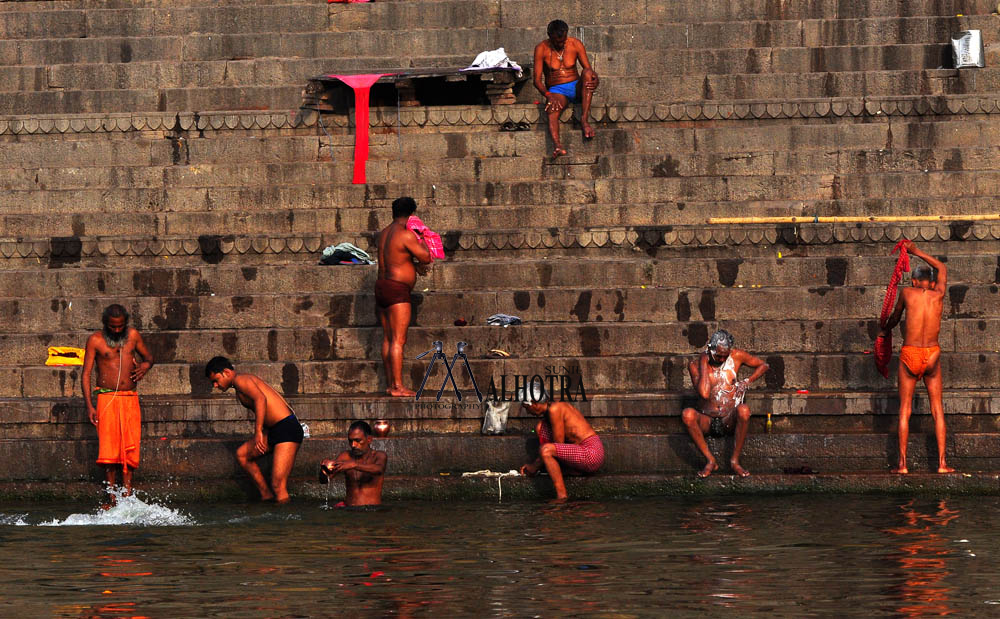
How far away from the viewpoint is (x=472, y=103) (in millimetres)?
16578

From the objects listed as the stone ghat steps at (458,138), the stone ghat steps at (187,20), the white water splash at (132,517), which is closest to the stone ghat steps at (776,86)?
the stone ghat steps at (458,138)

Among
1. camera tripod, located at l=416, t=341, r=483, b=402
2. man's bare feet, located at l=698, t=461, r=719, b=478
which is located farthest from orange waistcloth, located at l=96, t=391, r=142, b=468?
man's bare feet, located at l=698, t=461, r=719, b=478

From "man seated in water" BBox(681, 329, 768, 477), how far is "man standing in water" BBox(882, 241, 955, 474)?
102 cm

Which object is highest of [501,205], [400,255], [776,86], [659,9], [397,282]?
[659,9]

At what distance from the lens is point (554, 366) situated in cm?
1288

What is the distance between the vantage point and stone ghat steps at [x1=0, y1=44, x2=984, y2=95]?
643 inches

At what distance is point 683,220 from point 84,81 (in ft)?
21.6

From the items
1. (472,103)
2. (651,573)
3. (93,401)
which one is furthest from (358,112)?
(651,573)

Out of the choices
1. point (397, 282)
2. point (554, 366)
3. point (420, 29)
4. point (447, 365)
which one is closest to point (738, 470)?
point (554, 366)

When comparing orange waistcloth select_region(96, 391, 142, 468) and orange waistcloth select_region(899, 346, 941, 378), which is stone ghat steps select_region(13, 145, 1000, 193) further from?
orange waistcloth select_region(96, 391, 142, 468)

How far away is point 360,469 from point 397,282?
1.88 metres

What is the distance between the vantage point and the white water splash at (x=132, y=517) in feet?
36.1

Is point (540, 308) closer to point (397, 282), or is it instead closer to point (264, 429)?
point (397, 282)

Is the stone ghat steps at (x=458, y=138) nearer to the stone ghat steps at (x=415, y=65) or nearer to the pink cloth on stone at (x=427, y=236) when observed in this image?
the stone ghat steps at (x=415, y=65)
